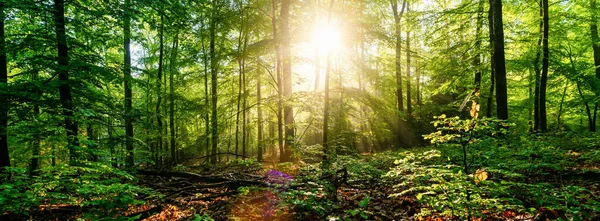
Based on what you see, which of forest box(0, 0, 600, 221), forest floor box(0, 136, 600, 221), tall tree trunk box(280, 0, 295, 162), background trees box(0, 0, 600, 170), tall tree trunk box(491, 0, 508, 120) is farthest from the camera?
tall tree trunk box(280, 0, 295, 162)

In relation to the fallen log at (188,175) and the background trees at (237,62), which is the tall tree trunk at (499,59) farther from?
the fallen log at (188,175)

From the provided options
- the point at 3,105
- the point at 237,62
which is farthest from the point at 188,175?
the point at 237,62

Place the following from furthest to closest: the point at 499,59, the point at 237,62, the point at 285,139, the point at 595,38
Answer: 1. the point at 595,38
2. the point at 237,62
3. the point at 499,59
4. the point at 285,139

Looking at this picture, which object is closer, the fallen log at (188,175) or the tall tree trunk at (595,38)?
the fallen log at (188,175)

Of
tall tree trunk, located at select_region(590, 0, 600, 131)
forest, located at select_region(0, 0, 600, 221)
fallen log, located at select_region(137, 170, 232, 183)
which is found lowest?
fallen log, located at select_region(137, 170, 232, 183)

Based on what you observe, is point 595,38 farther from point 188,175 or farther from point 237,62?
point 188,175

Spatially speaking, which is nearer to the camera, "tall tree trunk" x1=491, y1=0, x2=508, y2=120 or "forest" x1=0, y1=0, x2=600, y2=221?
"forest" x1=0, y1=0, x2=600, y2=221

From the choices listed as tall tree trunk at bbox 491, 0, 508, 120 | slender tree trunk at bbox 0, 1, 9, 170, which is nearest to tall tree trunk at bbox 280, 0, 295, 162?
slender tree trunk at bbox 0, 1, 9, 170

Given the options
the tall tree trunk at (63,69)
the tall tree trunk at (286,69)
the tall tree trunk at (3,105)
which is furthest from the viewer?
the tall tree trunk at (286,69)

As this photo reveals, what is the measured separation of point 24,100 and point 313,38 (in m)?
8.15

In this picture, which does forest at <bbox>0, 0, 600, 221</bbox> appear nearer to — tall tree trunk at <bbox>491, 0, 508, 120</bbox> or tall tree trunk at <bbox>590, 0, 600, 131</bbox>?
tall tree trunk at <bbox>491, 0, 508, 120</bbox>

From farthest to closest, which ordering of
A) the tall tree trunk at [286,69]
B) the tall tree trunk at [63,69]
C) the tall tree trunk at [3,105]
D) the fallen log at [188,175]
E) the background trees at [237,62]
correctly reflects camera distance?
1. the tall tree trunk at [286,69]
2. the fallen log at [188,175]
3. the background trees at [237,62]
4. the tall tree trunk at [63,69]
5. the tall tree trunk at [3,105]

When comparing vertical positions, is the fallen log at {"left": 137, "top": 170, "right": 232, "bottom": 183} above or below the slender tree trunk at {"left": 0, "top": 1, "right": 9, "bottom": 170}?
below

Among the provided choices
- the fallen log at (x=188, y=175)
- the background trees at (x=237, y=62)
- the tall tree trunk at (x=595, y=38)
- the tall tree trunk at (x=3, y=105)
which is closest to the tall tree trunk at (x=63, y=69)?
the background trees at (x=237, y=62)
